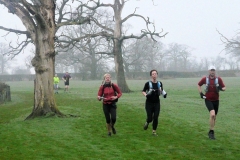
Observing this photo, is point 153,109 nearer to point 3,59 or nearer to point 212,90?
point 212,90

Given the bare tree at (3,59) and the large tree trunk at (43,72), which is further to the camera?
the bare tree at (3,59)

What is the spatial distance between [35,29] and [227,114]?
9057mm

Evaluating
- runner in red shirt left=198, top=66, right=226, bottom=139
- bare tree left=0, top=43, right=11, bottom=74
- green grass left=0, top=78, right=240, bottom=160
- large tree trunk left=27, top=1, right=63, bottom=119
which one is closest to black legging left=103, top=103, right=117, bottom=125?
green grass left=0, top=78, right=240, bottom=160

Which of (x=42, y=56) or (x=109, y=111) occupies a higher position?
(x=42, y=56)

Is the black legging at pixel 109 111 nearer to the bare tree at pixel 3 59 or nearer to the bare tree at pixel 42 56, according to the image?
the bare tree at pixel 42 56

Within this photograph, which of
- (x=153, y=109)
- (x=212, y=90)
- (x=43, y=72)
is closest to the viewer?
(x=212, y=90)

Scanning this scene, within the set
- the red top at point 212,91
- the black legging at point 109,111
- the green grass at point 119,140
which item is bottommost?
the green grass at point 119,140

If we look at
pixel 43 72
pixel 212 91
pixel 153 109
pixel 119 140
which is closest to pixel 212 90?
pixel 212 91

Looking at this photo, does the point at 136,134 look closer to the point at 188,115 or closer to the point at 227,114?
the point at 188,115

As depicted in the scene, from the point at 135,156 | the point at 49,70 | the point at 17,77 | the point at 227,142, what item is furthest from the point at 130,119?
the point at 17,77

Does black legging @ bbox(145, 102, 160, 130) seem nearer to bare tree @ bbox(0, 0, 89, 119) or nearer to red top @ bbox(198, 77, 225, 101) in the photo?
red top @ bbox(198, 77, 225, 101)

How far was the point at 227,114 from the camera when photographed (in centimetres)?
1591

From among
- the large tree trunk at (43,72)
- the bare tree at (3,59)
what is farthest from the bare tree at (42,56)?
the bare tree at (3,59)

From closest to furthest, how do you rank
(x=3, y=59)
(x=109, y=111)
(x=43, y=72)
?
(x=109, y=111), (x=43, y=72), (x=3, y=59)
